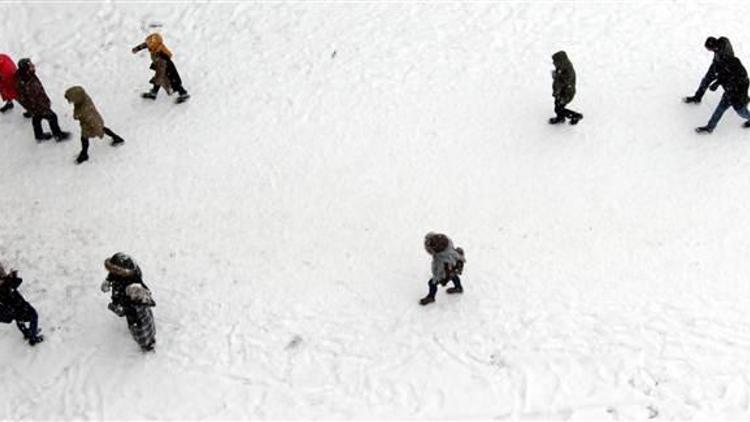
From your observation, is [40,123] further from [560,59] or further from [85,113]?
[560,59]

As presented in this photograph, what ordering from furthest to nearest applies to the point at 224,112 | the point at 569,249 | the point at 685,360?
the point at 224,112
the point at 569,249
the point at 685,360

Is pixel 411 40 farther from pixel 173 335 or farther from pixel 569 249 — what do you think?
pixel 173 335

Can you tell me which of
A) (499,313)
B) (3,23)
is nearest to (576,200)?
(499,313)

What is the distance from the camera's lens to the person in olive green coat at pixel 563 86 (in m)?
11.2

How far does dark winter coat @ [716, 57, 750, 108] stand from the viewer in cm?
1097

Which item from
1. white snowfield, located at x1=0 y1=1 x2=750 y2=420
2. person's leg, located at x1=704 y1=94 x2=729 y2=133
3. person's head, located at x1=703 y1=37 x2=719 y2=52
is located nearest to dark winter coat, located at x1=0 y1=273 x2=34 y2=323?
white snowfield, located at x1=0 y1=1 x2=750 y2=420

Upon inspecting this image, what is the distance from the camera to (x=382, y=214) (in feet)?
37.3

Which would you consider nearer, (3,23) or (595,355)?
(595,355)

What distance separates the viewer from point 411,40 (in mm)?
14031

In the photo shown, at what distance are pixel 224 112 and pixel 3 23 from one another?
538 cm

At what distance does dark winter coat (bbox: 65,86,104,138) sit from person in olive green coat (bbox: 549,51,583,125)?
6.78 m

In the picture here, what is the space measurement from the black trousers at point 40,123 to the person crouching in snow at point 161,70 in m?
1.51

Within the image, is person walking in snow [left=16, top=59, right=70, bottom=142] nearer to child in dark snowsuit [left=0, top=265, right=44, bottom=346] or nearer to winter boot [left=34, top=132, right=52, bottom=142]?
winter boot [left=34, top=132, right=52, bottom=142]

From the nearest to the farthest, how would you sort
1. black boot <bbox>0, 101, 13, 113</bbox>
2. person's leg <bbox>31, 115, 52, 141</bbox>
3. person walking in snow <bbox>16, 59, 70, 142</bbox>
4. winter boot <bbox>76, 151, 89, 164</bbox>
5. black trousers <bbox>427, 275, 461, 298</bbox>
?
black trousers <bbox>427, 275, 461, 298</bbox>, person walking in snow <bbox>16, 59, 70, 142</bbox>, winter boot <bbox>76, 151, 89, 164</bbox>, person's leg <bbox>31, 115, 52, 141</bbox>, black boot <bbox>0, 101, 13, 113</bbox>
